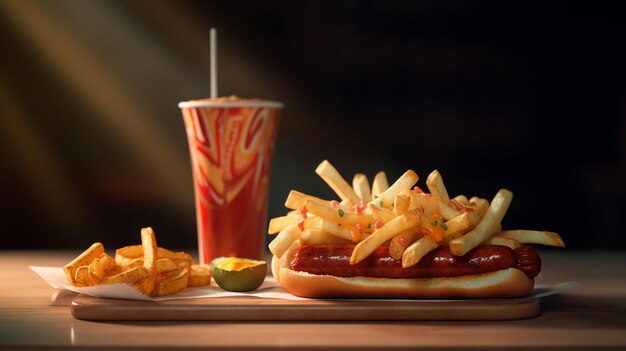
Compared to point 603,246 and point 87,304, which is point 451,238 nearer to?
point 87,304

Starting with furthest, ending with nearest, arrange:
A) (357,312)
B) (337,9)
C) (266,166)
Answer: (337,9), (266,166), (357,312)

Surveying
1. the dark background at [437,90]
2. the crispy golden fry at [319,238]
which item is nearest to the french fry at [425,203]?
the crispy golden fry at [319,238]

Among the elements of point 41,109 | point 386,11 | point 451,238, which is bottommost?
point 451,238

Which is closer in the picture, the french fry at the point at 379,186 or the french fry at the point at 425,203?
the french fry at the point at 425,203

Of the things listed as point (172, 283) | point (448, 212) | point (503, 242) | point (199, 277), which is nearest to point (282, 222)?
point (199, 277)

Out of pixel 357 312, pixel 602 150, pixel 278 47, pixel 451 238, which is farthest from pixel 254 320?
pixel 602 150

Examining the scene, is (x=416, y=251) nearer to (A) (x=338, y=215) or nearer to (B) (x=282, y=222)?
(A) (x=338, y=215)

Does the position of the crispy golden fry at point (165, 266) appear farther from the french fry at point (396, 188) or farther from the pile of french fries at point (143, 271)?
the french fry at point (396, 188)
